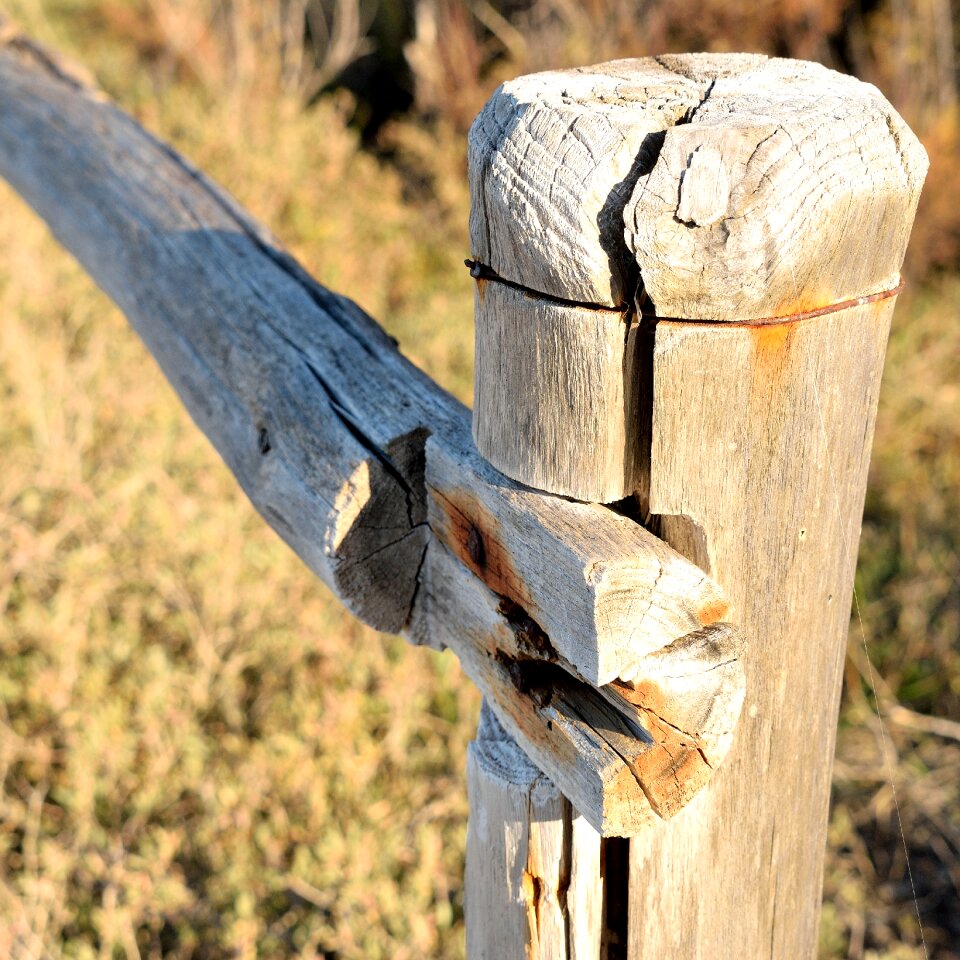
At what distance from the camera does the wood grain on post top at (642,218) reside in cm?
73

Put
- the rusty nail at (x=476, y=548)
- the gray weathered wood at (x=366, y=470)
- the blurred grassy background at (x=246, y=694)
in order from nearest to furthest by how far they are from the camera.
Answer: the gray weathered wood at (x=366, y=470), the rusty nail at (x=476, y=548), the blurred grassy background at (x=246, y=694)

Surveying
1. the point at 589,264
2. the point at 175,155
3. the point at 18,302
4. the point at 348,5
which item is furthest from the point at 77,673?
the point at 348,5

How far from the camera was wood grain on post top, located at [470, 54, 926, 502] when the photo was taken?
726mm

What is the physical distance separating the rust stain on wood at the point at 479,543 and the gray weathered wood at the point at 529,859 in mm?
214


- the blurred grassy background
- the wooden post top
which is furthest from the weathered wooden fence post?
the blurred grassy background

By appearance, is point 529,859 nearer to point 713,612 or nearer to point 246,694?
point 713,612

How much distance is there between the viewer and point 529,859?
1.07 metres

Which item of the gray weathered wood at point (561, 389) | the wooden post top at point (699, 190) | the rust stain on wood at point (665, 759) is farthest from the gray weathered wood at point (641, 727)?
the wooden post top at point (699, 190)

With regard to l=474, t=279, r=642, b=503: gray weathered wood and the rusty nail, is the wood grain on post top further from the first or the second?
the rusty nail

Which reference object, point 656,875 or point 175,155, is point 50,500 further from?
point 656,875

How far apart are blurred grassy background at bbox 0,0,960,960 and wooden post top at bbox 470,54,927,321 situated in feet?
3.02

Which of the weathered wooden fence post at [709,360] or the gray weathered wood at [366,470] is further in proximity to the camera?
the gray weathered wood at [366,470]

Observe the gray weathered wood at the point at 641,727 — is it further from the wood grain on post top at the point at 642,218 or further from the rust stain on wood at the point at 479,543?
the wood grain on post top at the point at 642,218

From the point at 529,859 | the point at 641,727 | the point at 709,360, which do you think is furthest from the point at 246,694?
the point at 709,360
